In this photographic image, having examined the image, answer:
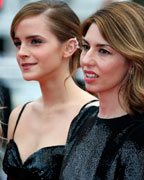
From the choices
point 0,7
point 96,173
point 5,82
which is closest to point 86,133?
point 96,173

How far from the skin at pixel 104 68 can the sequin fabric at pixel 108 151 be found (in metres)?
0.08

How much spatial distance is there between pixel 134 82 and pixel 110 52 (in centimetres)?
18

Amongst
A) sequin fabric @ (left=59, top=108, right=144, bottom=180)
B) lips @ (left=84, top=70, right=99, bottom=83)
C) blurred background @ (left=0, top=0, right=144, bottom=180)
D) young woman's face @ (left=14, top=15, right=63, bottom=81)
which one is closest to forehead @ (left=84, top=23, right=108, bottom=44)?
lips @ (left=84, top=70, right=99, bottom=83)

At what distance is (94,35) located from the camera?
188 cm

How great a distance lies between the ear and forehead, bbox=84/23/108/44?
857 millimetres

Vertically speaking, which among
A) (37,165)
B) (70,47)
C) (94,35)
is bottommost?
(37,165)

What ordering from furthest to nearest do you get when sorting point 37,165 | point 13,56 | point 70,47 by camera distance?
point 13,56
point 70,47
point 37,165

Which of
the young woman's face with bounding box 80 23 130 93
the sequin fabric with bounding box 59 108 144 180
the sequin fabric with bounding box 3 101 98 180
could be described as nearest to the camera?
the sequin fabric with bounding box 59 108 144 180

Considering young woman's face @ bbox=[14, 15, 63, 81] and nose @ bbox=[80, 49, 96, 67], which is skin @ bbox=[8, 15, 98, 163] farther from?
nose @ bbox=[80, 49, 96, 67]

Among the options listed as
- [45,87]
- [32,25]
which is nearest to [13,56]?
[45,87]

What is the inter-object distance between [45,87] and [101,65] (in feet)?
3.52

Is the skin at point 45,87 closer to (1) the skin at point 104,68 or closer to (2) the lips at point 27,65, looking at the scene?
(2) the lips at point 27,65

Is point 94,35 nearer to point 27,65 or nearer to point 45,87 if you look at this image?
point 27,65

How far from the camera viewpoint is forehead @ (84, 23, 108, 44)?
186cm
